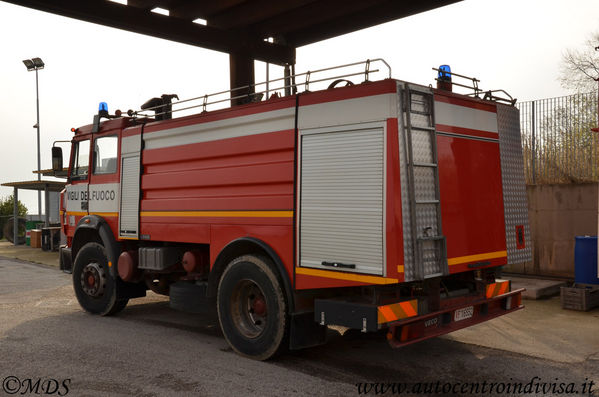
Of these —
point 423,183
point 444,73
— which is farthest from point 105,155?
point 423,183

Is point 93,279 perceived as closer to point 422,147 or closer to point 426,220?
point 426,220

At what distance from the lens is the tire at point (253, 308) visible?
563 centimetres

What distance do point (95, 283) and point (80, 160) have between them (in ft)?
6.96

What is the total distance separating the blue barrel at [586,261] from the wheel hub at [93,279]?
24.9ft

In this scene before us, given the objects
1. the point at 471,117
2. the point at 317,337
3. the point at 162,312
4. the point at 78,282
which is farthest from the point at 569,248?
the point at 78,282

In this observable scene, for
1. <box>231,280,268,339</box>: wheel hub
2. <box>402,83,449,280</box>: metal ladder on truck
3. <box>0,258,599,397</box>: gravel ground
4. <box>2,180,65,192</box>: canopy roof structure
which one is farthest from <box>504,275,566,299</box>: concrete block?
<box>2,180,65,192</box>: canopy roof structure

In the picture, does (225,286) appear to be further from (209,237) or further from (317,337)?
(317,337)

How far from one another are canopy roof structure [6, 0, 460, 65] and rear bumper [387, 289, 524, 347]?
235 inches

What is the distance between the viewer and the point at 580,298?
824 cm

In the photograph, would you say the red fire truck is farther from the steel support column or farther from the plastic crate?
the steel support column

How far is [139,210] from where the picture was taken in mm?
7730

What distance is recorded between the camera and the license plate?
5582mm

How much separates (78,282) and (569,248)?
8.82 metres

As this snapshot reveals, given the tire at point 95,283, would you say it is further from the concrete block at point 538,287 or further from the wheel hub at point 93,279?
the concrete block at point 538,287
